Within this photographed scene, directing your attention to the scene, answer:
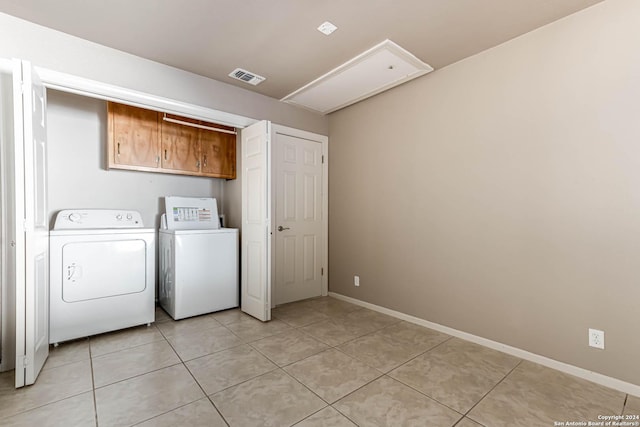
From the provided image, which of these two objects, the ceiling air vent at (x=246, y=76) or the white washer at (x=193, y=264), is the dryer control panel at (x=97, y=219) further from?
the ceiling air vent at (x=246, y=76)

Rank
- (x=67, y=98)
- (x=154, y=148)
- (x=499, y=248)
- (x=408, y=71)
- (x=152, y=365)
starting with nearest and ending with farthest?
(x=152, y=365)
(x=499, y=248)
(x=408, y=71)
(x=67, y=98)
(x=154, y=148)

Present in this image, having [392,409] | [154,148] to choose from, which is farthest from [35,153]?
[392,409]

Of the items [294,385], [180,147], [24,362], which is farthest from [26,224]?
[294,385]

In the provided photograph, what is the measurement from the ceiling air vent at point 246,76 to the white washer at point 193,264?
1666 millimetres

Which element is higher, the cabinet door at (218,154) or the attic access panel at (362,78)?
the attic access panel at (362,78)

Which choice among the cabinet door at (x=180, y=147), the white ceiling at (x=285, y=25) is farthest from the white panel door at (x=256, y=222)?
the white ceiling at (x=285, y=25)

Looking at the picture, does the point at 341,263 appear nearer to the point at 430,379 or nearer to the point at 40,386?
the point at 430,379

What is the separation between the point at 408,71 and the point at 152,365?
11.3 ft

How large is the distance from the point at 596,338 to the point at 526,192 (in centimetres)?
112

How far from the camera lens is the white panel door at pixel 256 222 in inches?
123

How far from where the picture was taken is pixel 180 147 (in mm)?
3564

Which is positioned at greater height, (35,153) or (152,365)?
(35,153)

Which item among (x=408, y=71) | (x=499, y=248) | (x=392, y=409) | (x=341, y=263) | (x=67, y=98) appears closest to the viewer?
(x=392, y=409)

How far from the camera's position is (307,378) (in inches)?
80.4
